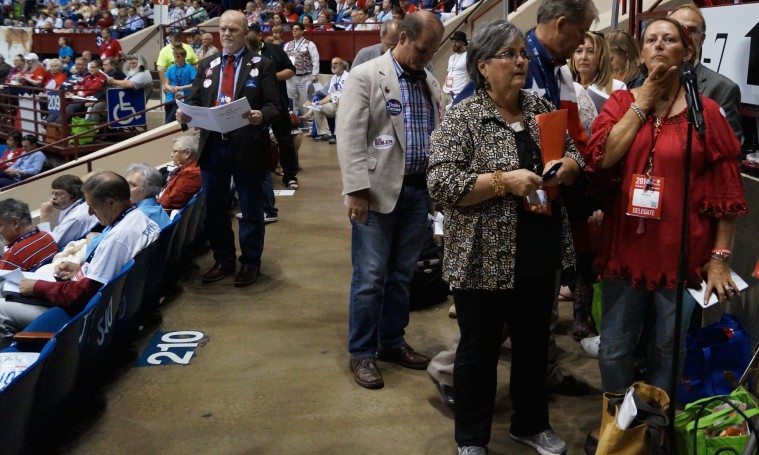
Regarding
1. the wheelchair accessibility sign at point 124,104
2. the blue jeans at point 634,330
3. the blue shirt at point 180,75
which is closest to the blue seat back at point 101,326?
the blue jeans at point 634,330

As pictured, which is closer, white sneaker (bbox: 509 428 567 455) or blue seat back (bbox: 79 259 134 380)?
white sneaker (bbox: 509 428 567 455)

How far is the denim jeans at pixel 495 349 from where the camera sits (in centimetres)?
312

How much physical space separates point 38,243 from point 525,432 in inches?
140

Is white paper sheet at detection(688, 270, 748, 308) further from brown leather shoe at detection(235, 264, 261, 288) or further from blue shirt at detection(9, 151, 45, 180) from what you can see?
blue shirt at detection(9, 151, 45, 180)

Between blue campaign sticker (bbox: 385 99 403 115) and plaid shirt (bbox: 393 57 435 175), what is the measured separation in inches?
1.4

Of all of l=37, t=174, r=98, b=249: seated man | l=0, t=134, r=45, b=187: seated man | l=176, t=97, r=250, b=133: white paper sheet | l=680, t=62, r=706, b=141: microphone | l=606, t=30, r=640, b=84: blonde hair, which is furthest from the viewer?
l=0, t=134, r=45, b=187: seated man

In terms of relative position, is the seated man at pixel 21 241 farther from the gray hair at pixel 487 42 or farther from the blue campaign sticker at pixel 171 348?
the gray hair at pixel 487 42

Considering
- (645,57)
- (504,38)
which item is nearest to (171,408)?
(504,38)

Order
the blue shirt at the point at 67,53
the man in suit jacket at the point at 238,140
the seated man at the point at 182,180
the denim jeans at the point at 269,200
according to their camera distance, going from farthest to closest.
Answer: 1. the blue shirt at the point at 67,53
2. the denim jeans at the point at 269,200
3. the seated man at the point at 182,180
4. the man in suit jacket at the point at 238,140

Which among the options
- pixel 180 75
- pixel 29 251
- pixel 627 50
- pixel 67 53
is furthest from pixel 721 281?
pixel 67 53

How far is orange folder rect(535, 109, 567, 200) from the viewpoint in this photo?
297 centimetres

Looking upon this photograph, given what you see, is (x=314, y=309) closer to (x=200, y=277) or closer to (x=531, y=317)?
(x=200, y=277)

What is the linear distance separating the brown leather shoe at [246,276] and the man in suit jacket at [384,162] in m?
1.81

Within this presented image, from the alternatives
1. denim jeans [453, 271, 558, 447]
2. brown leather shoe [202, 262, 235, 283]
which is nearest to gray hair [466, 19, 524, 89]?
denim jeans [453, 271, 558, 447]
